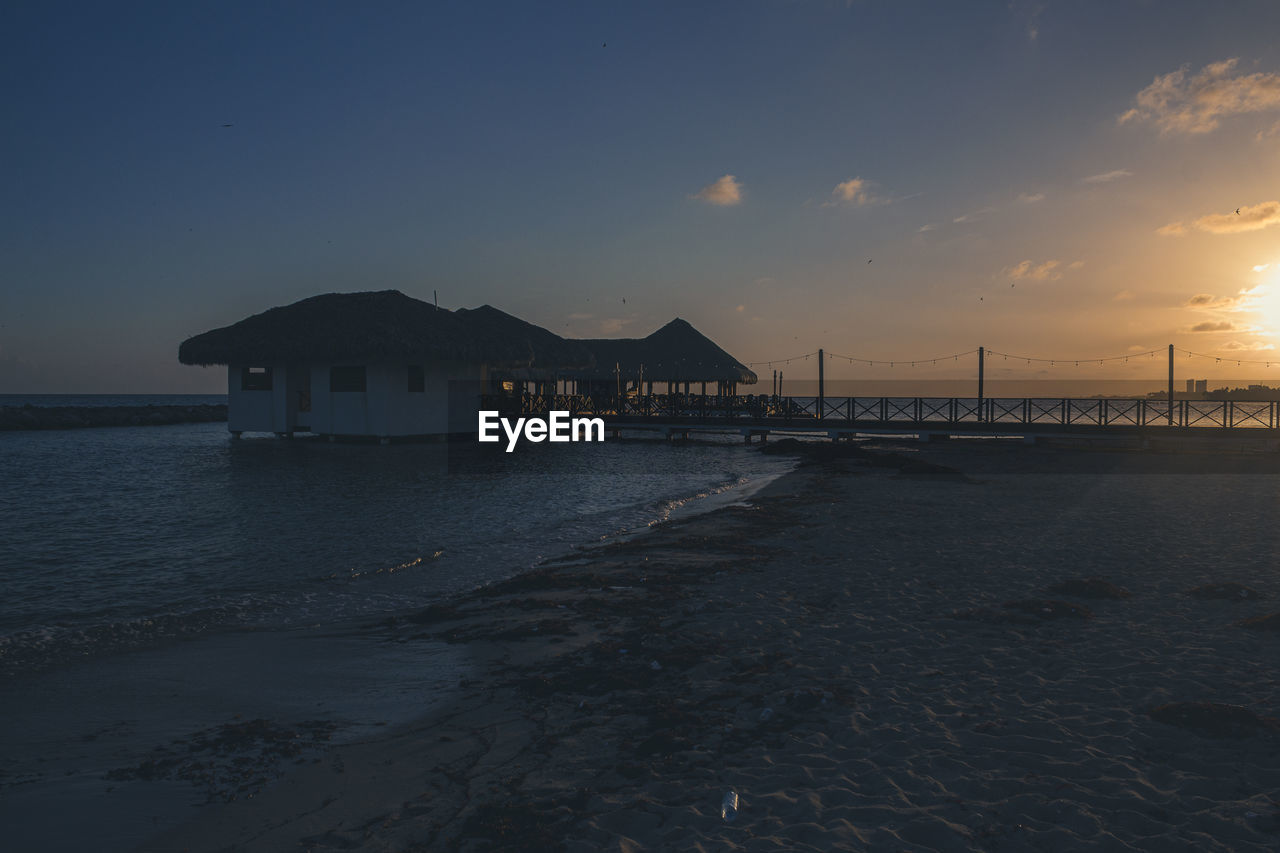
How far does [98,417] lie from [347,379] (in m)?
31.0

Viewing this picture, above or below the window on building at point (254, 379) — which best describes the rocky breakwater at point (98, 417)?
below

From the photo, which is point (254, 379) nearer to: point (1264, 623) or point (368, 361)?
point (368, 361)

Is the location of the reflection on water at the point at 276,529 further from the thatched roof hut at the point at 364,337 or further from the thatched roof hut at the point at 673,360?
the thatched roof hut at the point at 673,360

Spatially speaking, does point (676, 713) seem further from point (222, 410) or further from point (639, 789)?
point (222, 410)

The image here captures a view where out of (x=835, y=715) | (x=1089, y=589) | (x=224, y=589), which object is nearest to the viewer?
(x=835, y=715)

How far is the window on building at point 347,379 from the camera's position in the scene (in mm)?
Result: 24641

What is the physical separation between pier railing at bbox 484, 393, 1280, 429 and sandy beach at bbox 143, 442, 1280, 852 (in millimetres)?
17987

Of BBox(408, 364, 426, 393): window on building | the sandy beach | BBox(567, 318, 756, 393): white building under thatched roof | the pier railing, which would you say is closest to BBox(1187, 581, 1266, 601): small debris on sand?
the sandy beach

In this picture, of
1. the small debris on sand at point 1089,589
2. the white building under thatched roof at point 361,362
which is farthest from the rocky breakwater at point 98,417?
the small debris on sand at point 1089,589

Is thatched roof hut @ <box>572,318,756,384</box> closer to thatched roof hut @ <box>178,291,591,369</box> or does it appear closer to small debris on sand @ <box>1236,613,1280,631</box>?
thatched roof hut @ <box>178,291,591,369</box>

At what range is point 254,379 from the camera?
90.6 ft

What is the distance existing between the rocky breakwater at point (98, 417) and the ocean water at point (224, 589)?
28.5 meters

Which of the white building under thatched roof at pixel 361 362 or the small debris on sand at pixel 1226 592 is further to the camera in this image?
the white building under thatched roof at pixel 361 362

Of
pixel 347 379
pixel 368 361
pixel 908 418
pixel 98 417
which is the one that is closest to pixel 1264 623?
pixel 368 361
